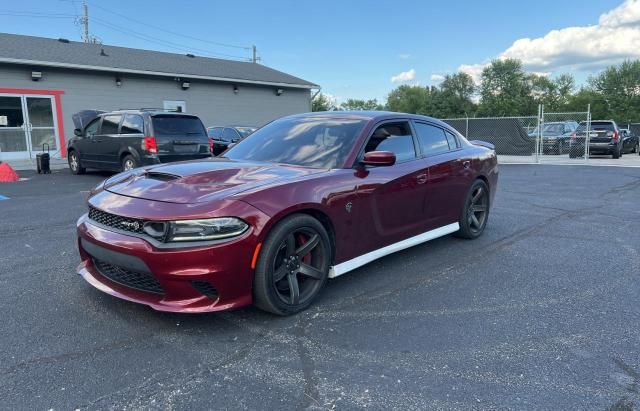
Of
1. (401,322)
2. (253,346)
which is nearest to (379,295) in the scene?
(401,322)

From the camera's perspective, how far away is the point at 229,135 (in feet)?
47.8

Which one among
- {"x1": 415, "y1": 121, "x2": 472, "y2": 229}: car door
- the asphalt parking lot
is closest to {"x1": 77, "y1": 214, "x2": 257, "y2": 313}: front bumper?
the asphalt parking lot

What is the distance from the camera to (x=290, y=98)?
24625 mm

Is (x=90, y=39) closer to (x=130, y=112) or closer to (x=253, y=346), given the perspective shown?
(x=130, y=112)

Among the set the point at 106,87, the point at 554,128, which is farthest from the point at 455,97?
the point at 106,87

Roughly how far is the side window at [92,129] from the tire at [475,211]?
32.3 feet

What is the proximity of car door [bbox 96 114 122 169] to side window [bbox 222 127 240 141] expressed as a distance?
3951 millimetres

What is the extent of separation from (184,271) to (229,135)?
12.2 meters

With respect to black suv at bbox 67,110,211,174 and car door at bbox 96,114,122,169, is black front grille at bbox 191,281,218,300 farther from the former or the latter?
car door at bbox 96,114,122,169

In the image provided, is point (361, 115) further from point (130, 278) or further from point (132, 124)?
point (132, 124)

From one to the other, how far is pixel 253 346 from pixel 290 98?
896 inches

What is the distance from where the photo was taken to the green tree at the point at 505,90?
7438 cm

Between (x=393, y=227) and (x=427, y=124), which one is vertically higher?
(x=427, y=124)

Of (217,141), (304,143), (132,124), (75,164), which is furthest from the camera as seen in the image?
(217,141)
